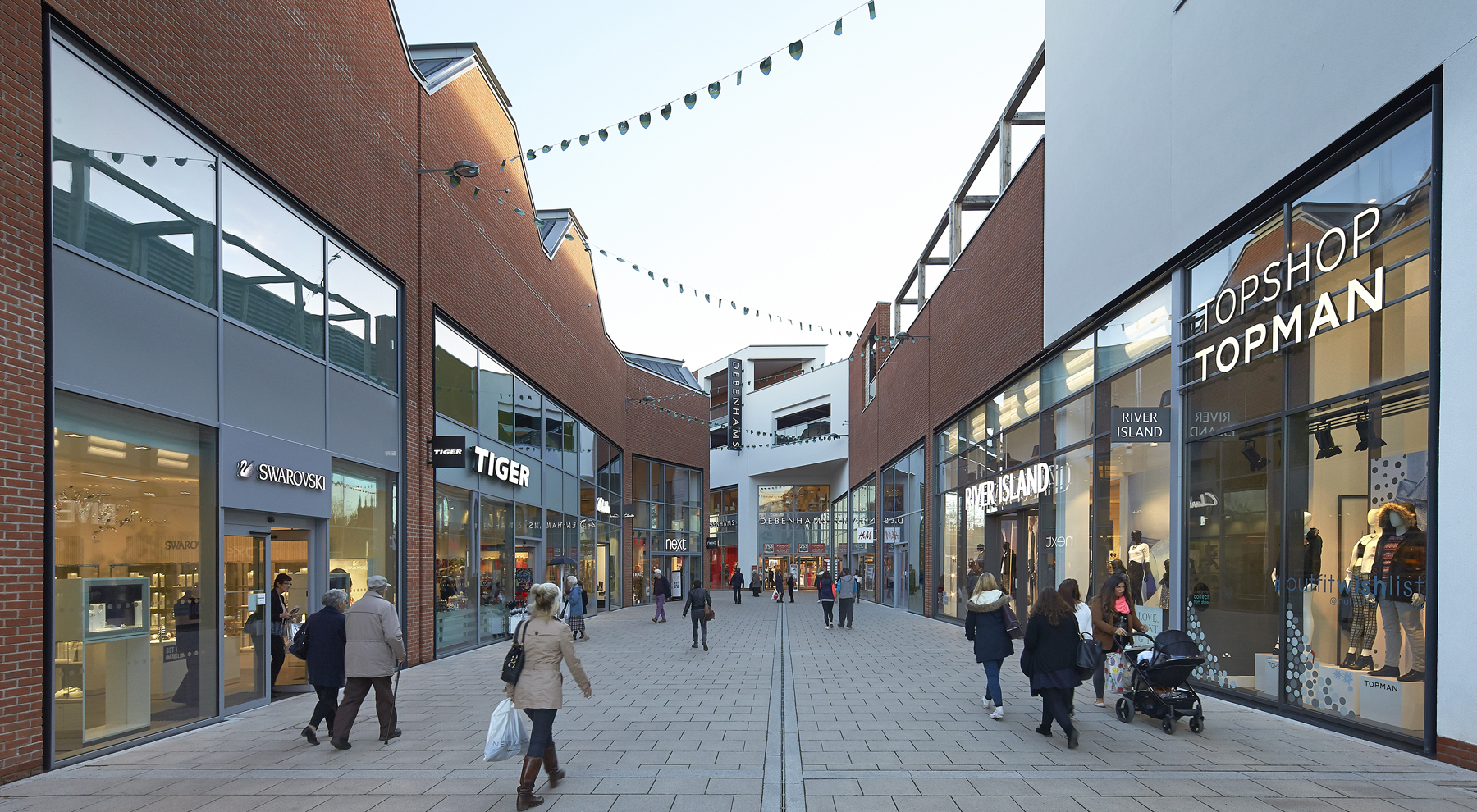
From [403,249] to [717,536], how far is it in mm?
41639

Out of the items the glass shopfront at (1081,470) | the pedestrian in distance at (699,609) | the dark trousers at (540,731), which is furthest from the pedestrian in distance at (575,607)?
the dark trousers at (540,731)

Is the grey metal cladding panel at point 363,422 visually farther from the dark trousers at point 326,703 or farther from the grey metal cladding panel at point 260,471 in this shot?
the dark trousers at point 326,703

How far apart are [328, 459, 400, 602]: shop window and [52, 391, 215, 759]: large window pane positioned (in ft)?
8.24

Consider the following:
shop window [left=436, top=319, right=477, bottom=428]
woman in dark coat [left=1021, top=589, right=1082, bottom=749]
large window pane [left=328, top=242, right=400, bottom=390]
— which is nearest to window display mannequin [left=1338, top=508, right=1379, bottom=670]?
woman in dark coat [left=1021, top=589, right=1082, bottom=749]

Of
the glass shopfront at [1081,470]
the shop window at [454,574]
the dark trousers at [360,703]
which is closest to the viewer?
the dark trousers at [360,703]

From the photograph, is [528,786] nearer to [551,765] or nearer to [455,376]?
[551,765]

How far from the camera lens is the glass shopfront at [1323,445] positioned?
773cm

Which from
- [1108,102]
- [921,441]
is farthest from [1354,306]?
[921,441]

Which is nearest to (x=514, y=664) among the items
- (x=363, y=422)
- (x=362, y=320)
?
(x=363, y=422)

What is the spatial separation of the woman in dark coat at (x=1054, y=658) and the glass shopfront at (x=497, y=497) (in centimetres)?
1015

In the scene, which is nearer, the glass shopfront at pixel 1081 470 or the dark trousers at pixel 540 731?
the dark trousers at pixel 540 731

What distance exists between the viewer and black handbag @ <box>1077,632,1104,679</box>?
804cm

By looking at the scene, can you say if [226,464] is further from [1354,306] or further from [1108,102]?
[1108,102]

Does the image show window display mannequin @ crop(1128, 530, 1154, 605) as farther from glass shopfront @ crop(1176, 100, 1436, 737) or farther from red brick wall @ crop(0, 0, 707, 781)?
red brick wall @ crop(0, 0, 707, 781)
